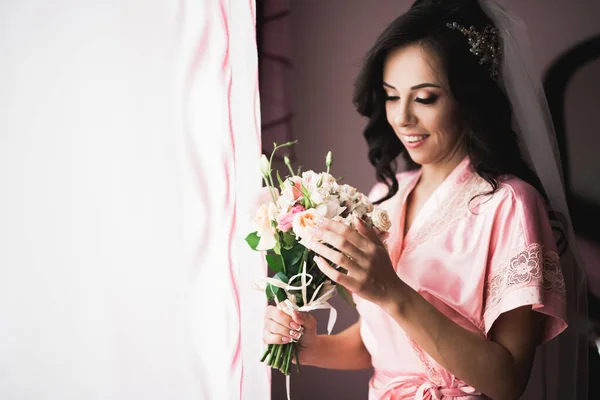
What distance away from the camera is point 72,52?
943mm

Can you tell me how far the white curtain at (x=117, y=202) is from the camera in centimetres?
92

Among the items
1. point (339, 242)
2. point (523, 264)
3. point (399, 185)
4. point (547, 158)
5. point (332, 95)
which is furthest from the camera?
point (332, 95)

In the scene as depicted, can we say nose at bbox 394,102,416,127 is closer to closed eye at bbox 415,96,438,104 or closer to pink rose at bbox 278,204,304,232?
closed eye at bbox 415,96,438,104

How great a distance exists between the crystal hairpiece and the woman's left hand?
0.47 meters

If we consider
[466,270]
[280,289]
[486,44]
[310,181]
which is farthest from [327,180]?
[486,44]

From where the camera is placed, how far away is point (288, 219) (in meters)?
0.99

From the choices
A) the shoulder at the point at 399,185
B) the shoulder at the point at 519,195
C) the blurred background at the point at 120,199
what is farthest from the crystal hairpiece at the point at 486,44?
the blurred background at the point at 120,199

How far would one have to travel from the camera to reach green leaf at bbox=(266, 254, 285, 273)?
108 cm

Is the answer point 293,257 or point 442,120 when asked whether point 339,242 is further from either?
point 442,120

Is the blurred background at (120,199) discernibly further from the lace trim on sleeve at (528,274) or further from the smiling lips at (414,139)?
the lace trim on sleeve at (528,274)

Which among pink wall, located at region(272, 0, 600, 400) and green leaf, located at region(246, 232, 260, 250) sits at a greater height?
pink wall, located at region(272, 0, 600, 400)

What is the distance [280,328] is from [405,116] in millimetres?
522

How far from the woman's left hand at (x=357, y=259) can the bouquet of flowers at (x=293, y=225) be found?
4 centimetres

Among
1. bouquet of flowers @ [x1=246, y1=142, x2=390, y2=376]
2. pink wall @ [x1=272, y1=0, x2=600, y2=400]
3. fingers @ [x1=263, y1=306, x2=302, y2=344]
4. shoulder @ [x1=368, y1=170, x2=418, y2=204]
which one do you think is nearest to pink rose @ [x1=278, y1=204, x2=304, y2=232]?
bouquet of flowers @ [x1=246, y1=142, x2=390, y2=376]
